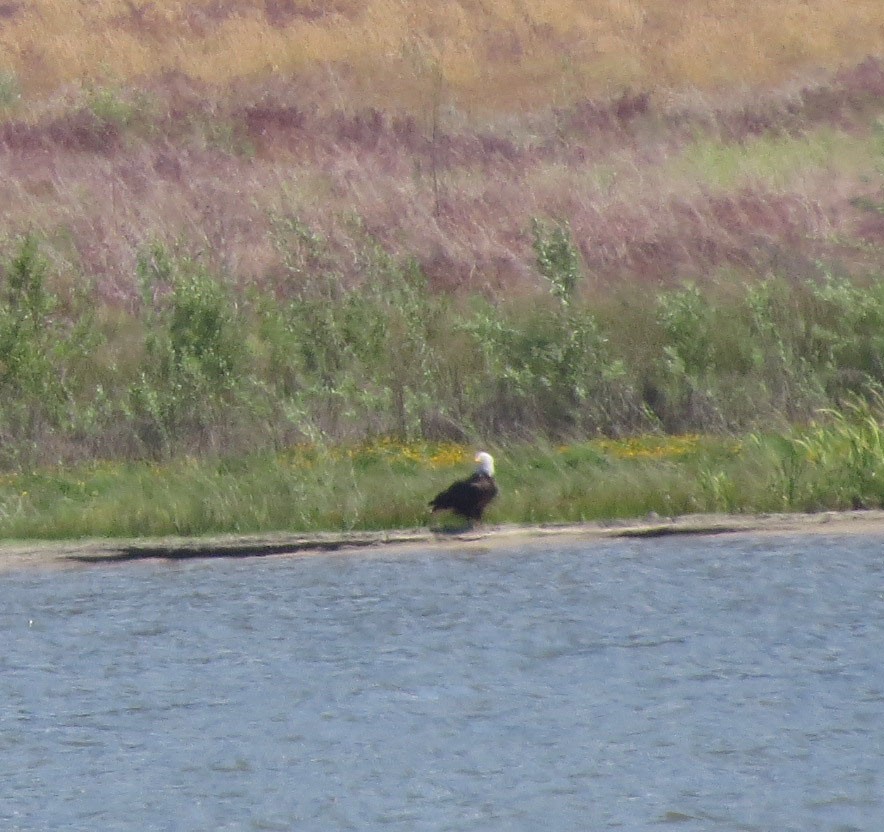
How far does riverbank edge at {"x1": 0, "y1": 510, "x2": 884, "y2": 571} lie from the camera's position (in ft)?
61.2

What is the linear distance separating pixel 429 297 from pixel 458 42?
19.9 m

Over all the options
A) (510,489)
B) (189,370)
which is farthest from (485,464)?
(189,370)

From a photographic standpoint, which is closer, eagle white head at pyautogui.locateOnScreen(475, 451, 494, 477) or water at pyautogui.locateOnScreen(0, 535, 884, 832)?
water at pyautogui.locateOnScreen(0, 535, 884, 832)

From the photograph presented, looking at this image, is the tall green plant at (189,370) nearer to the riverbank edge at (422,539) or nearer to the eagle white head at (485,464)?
the riverbank edge at (422,539)

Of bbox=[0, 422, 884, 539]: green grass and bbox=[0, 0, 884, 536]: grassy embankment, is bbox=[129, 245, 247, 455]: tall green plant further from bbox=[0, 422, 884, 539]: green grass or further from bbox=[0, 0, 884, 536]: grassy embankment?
bbox=[0, 422, 884, 539]: green grass

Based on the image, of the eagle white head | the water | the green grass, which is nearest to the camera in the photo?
the water

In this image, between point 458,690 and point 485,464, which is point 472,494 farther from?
point 458,690

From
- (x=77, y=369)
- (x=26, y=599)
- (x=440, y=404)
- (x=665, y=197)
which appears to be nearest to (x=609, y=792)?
(x=26, y=599)

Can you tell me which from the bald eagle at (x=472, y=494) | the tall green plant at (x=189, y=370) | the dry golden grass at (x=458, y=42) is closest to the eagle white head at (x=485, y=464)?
the bald eagle at (x=472, y=494)

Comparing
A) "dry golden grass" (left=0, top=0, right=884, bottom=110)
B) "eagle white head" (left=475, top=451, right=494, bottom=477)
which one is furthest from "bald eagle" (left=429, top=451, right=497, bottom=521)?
"dry golden grass" (left=0, top=0, right=884, bottom=110)

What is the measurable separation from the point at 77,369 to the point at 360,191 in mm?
8212

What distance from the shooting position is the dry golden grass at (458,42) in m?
40.1

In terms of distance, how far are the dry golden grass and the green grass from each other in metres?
18.7

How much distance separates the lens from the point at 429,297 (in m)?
24.2
